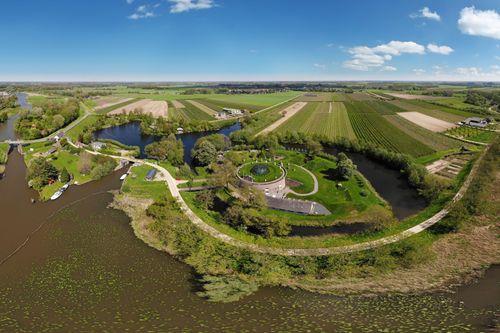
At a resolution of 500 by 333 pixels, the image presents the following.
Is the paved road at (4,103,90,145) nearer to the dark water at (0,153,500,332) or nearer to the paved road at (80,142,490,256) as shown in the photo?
the dark water at (0,153,500,332)

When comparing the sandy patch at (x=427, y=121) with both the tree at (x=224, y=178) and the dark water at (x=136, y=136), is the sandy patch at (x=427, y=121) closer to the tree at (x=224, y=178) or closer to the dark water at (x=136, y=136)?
the dark water at (x=136, y=136)

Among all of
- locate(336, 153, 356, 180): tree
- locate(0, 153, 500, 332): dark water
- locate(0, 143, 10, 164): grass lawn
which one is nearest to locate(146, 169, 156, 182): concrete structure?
locate(0, 153, 500, 332): dark water

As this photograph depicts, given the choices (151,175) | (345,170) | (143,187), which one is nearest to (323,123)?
(345,170)

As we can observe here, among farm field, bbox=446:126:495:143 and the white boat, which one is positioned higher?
farm field, bbox=446:126:495:143

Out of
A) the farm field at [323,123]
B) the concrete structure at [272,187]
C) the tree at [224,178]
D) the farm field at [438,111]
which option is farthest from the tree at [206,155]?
the farm field at [438,111]

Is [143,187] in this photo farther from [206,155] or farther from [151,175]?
[206,155]

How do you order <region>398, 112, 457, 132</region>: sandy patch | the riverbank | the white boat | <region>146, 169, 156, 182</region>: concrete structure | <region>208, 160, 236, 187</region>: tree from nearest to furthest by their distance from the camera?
1. the riverbank
2. the white boat
3. <region>208, 160, 236, 187</region>: tree
4. <region>146, 169, 156, 182</region>: concrete structure
5. <region>398, 112, 457, 132</region>: sandy patch
